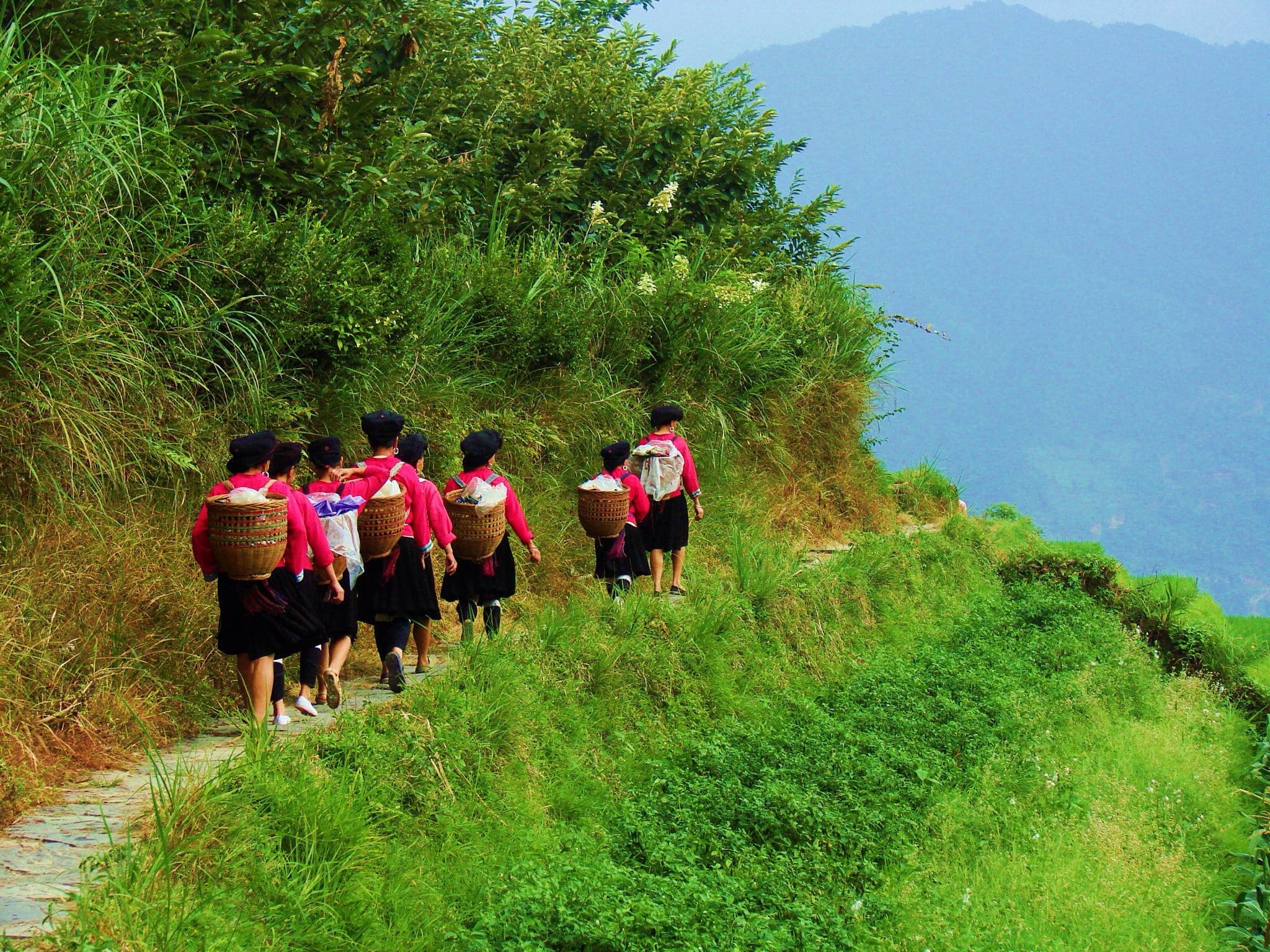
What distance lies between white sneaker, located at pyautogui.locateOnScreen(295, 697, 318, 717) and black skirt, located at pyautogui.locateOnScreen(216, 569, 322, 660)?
1.31ft

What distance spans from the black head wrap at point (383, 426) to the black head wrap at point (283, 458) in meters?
0.76

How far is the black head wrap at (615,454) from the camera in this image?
8.99m

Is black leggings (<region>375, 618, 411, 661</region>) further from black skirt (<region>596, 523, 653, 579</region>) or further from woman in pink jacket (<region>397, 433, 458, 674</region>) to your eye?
black skirt (<region>596, 523, 653, 579</region>)

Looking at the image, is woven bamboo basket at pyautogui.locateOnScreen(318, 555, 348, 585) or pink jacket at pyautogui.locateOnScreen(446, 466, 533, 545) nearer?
woven bamboo basket at pyautogui.locateOnScreen(318, 555, 348, 585)

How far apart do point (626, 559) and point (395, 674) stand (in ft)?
8.34

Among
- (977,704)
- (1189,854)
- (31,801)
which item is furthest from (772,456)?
(31,801)

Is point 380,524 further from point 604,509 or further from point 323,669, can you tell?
point 604,509

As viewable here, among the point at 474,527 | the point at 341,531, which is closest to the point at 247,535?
the point at 341,531

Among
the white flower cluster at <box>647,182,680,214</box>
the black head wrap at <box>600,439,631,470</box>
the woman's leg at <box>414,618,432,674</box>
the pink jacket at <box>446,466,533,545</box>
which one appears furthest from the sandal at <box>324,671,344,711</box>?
the white flower cluster at <box>647,182,680,214</box>

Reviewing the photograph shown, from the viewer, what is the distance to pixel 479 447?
25.1 ft

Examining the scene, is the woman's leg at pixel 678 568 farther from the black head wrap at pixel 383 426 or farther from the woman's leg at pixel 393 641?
the black head wrap at pixel 383 426

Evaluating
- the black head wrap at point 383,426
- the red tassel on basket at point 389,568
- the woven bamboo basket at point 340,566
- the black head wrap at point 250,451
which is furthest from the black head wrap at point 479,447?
the black head wrap at point 250,451

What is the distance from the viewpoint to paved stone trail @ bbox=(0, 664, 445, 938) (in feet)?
13.9

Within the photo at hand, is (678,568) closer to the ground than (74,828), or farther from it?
farther from it
